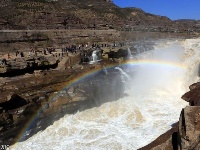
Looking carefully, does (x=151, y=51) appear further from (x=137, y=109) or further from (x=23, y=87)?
(x=23, y=87)

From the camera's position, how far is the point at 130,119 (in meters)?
21.5

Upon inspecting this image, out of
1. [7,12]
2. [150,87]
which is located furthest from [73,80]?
[7,12]

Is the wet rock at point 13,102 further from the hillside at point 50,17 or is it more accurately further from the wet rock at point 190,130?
the hillside at point 50,17

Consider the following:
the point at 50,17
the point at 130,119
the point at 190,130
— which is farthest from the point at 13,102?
the point at 50,17

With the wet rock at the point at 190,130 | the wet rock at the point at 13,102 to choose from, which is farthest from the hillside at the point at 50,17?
the wet rock at the point at 190,130

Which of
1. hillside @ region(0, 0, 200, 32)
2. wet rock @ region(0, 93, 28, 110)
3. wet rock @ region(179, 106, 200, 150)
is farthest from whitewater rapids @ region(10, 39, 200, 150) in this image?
hillside @ region(0, 0, 200, 32)

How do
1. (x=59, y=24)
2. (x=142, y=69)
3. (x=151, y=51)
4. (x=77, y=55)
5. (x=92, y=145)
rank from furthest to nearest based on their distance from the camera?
(x=59, y=24), (x=151, y=51), (x=142, y=69), (x=77, y=55), (x=92, y=145)

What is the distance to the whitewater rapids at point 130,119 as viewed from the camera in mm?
18219

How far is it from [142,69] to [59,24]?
32.0 meters

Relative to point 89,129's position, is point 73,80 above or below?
above

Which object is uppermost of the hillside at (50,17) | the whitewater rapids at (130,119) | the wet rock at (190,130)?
the hillside at (50,17)

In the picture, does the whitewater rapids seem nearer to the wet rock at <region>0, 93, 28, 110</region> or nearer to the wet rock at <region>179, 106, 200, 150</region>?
the wet rock at <region>0, 93, 28, 110</region>

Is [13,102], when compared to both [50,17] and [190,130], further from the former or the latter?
[50,17]

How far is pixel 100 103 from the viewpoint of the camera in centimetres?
2528
